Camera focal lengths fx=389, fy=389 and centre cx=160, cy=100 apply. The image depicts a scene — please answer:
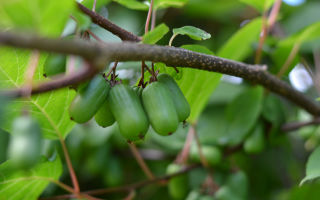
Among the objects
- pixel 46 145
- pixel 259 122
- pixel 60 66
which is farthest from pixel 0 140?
pixel 259 122

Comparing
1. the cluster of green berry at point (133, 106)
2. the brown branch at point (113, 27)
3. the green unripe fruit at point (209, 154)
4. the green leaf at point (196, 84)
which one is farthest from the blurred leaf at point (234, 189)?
the brown branch at point (113, 27)

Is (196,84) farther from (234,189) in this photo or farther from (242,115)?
(234,189)

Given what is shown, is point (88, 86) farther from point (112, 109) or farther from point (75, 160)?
point (75, 160)

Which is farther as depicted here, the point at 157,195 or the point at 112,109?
the point at 157,195

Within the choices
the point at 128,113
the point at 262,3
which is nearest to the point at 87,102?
the point at 128,113

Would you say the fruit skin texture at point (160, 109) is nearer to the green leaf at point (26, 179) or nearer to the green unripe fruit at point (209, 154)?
the green leaf at point (26, 179)

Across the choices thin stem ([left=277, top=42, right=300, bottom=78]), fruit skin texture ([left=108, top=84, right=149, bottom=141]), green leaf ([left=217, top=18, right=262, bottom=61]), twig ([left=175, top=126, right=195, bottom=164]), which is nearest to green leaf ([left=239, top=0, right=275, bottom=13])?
green leaf ([left=217, top=18, right=262, bottom=61])

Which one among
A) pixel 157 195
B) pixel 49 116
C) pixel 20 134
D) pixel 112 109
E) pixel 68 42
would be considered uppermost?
pixel 68 42
